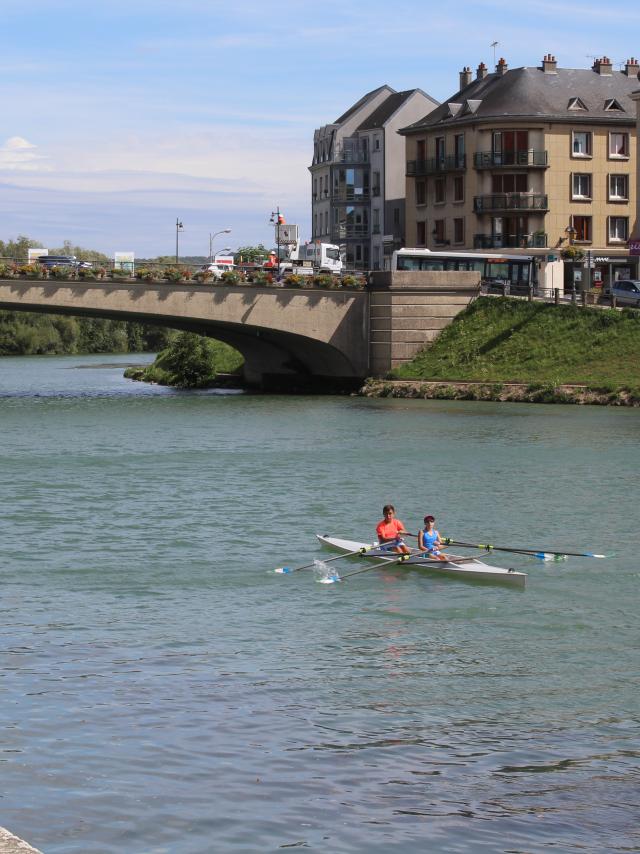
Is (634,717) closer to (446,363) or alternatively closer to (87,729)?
(87,729)

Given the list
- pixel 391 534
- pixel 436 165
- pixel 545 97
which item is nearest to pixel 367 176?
pixel 436 165

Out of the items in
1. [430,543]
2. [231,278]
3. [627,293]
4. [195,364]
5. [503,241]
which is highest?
[503,241]

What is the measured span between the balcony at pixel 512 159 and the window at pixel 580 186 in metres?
2.52

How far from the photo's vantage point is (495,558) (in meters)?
32.5

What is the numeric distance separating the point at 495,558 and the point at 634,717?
1319 centimetres

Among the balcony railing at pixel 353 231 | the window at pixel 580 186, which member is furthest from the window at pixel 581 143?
the balcony railing at pixel 353 231

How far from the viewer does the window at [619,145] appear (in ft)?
347

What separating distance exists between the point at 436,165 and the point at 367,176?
2486 centimetres

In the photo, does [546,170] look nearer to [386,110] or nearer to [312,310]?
[312,310]

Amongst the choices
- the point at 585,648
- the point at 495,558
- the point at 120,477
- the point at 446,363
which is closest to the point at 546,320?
the point at 446,363

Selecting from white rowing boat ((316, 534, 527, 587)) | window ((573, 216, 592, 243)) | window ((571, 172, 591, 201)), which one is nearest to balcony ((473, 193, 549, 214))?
window ((571, 172, 591, 201))

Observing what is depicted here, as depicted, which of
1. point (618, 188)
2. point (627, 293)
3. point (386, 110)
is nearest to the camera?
point (627, 293)

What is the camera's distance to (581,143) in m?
105

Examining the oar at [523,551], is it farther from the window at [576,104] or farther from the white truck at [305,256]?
the window at [576,104]
